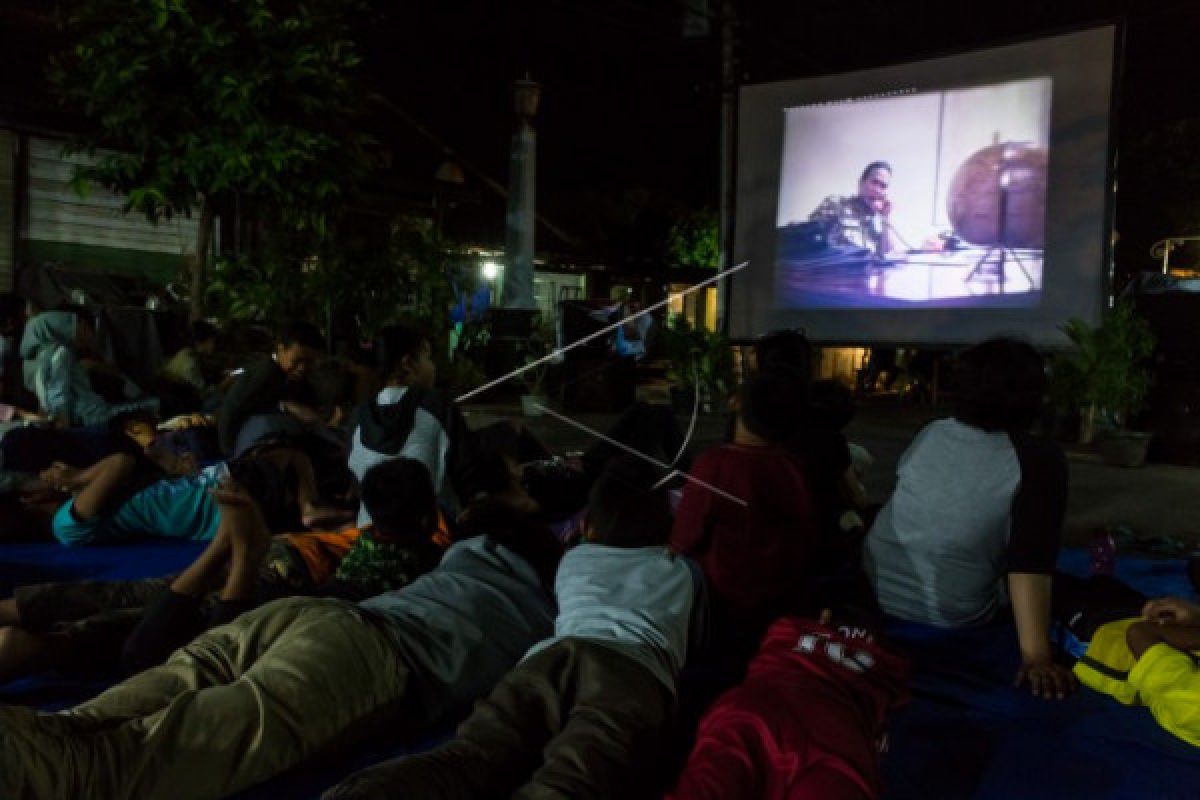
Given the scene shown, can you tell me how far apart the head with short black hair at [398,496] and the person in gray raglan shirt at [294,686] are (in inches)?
6.5

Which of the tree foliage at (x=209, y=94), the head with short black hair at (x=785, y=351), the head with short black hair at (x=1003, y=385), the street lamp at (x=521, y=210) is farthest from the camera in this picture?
the street lamp at (x=521, y=210)

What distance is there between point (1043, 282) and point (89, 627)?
235 inches

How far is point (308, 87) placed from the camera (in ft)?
18.8

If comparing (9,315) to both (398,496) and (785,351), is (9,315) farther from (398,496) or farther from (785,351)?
(785,351)

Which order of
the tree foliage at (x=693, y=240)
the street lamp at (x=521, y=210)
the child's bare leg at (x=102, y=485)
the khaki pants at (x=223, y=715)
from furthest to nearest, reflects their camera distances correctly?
the tree foliage at (x=693, y=240) < the street lamp at (x=521, y=210) < the child's bare leg at (x=102, y=485) < the khaki pants at (x=223, y=715)

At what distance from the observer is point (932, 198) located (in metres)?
6.57

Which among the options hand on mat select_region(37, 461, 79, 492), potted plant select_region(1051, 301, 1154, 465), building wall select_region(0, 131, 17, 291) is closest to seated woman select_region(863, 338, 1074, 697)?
hand on mat select_region(37, 461, 79, 492)

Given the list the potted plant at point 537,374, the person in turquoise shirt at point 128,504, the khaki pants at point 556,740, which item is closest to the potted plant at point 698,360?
the potted plant at point 537,374

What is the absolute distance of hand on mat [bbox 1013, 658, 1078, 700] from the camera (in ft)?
8.29

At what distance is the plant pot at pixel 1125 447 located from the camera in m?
7.20

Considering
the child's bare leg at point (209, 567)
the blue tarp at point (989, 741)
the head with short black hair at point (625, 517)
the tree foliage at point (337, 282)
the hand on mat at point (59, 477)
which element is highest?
the tree foliage at point (337, 282)

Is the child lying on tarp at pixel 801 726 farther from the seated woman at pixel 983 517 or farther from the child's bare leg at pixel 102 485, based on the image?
the child's bare leg at pixel 102 485

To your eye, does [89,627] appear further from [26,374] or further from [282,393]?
[26,374]

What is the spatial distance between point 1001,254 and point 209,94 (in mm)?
5372
